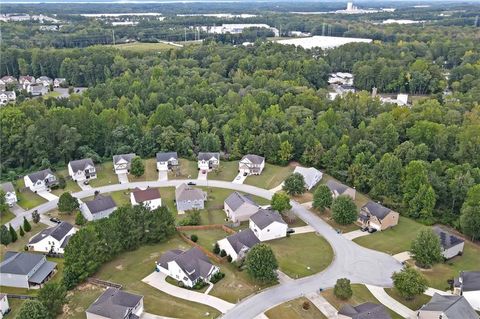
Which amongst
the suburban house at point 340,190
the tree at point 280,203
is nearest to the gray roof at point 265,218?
the tree at point 280,203

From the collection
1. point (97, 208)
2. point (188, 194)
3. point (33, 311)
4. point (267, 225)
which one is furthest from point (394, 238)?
point (33, 311)

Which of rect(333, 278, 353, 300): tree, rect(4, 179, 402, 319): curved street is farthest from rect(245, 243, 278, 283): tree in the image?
rect(333, 278, 353, 300): tree

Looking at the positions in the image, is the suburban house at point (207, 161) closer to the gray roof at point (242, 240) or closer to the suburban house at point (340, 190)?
the suburban house at point (340, 190)

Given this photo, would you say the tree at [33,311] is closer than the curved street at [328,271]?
Yes

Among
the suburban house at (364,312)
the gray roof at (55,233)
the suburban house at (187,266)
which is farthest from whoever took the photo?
the gray roof at (55,233)

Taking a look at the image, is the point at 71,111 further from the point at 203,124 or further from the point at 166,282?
the point at 166,282

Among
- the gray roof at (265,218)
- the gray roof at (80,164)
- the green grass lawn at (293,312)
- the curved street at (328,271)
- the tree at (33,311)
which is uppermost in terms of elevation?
the tree at (33,311)

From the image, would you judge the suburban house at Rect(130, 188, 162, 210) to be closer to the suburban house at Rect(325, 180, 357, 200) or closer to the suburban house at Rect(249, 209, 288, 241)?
the suburban house at Rect(249, 209, 288, 241)
